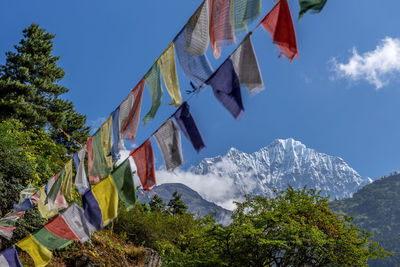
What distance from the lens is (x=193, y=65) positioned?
3715 mm

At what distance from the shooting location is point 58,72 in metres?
19.6

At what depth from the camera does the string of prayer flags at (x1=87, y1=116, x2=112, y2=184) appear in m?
5.30

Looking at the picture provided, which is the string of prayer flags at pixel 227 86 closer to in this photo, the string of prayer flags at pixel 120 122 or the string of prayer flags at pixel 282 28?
the string of prayer flags at pixel 282 28

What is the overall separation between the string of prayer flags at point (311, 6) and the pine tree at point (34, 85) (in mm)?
16567

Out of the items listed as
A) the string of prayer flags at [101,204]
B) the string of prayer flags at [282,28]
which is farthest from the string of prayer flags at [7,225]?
the string of prayer flags at [282,28]

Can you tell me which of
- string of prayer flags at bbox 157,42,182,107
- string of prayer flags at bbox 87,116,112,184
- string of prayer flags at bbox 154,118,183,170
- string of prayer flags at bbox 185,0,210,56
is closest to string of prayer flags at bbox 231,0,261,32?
string of prayer flags at bbox 185,0,210,56

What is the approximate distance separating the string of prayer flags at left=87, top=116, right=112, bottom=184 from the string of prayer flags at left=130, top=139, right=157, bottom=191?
76 cm

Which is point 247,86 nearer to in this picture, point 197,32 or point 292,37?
point 292,37

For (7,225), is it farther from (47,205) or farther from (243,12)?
(243,12)

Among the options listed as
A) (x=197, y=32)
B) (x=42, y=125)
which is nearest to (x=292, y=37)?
(x=197, y=32)

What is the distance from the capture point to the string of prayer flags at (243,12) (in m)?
3.23

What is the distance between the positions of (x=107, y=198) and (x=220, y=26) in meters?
3.03

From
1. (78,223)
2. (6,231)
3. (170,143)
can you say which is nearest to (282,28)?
(170,143)

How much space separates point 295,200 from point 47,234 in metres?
9.05
